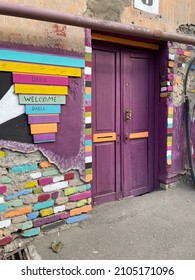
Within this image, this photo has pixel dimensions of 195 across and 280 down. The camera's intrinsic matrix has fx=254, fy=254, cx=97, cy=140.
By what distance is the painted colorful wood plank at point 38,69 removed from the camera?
2.13 metres

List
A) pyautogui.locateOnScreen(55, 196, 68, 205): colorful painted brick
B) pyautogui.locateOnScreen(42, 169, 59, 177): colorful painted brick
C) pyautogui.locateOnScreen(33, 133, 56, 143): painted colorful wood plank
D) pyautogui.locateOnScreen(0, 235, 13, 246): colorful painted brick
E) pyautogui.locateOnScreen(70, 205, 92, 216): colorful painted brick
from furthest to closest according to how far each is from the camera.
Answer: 1. pyautogui.locateOnScreen(70, 205, 92, 216): colorful painted brick
2. pyautogui.locateOnScreen(55, 196, 68, 205): colorful painted brick
3. pyautogui.locateOnScreen(42, 169, 59, 177): colorful painted brick
4. pyautogui.locateOnScreen(33, 133, 56, 143): painted colorful wood plank
5. pyautogui.locateOnScreen(0, 235, 13, 246): colorful painted brick

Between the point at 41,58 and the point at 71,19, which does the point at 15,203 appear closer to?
the point at 41,58

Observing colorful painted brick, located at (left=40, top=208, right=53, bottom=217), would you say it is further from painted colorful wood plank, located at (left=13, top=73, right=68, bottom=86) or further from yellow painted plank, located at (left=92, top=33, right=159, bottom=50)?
yellow painted plank, located at (left=92, top=33, right=159, bottom=50)

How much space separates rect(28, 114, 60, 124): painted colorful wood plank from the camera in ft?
7.58

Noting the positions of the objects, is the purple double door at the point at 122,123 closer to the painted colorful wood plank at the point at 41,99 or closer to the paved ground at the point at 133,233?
the paved ground at the point at 133,233

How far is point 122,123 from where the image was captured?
326 centimetres

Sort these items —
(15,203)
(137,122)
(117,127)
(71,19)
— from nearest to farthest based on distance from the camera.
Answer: (71,19) < (15,203) < (117,127) < (137,122)

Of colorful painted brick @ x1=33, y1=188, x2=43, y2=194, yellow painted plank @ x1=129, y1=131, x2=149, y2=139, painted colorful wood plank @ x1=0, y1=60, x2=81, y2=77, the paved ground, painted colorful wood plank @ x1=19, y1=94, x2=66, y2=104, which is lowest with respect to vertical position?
the paved ground

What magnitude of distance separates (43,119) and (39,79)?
0.37 m

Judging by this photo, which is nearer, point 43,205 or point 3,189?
point 3,189

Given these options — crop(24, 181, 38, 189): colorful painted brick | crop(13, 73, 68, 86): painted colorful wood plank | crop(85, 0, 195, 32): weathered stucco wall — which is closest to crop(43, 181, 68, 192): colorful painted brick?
crop(24, 181, 38, 189): colorful painted brick

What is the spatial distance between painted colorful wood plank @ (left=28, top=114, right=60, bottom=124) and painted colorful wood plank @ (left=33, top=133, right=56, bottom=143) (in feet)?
0.41

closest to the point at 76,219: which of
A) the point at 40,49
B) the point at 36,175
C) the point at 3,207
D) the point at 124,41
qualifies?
the point at 36,175

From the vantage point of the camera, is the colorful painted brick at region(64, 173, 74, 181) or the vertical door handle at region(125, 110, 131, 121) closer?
the colorful painted brick at region(64, 173, 74, 181)
